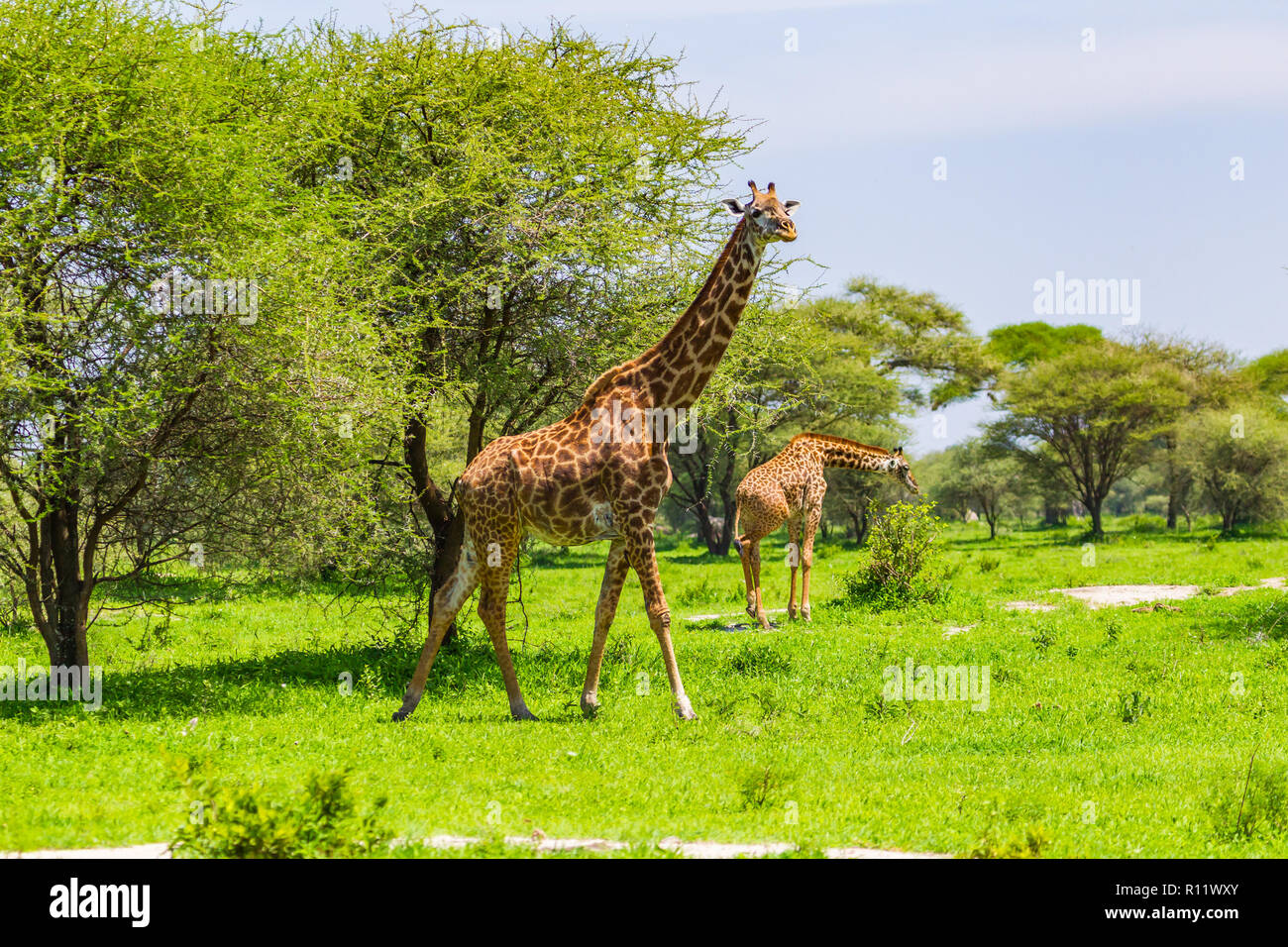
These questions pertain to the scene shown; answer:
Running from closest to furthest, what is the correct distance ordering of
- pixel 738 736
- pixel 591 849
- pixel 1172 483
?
1. pixel 591 849
2. pixel 738 736
3. pixel 1172 483

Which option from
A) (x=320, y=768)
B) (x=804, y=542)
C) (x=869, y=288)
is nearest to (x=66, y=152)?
(x=320, y=768)

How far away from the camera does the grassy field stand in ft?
26.6

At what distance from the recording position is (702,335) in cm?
1220

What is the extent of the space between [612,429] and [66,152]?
6.43 m

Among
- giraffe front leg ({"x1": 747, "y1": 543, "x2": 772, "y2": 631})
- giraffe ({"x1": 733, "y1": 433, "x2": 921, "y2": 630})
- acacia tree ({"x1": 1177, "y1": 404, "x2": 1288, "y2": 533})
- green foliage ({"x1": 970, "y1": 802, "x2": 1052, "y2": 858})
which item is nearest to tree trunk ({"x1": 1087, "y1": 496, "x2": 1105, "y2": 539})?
acacia tree ({"x1": 1177, "y1": 404, "x2": 1288, "y2": 533})

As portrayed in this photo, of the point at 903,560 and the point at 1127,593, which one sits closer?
the point at 903,560

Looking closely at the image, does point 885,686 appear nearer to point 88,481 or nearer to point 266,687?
point 266,687

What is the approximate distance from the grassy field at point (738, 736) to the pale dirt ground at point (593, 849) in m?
0.17

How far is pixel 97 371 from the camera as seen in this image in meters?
12.8

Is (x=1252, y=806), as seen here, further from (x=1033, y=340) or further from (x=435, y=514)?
(x=1033, y=340)

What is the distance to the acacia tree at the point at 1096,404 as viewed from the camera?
160ft

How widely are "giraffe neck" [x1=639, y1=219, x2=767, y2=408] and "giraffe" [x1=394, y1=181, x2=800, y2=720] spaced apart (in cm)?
1

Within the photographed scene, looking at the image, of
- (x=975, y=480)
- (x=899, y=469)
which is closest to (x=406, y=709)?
(x=899, y=469)

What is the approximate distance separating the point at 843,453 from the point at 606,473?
428 inches
